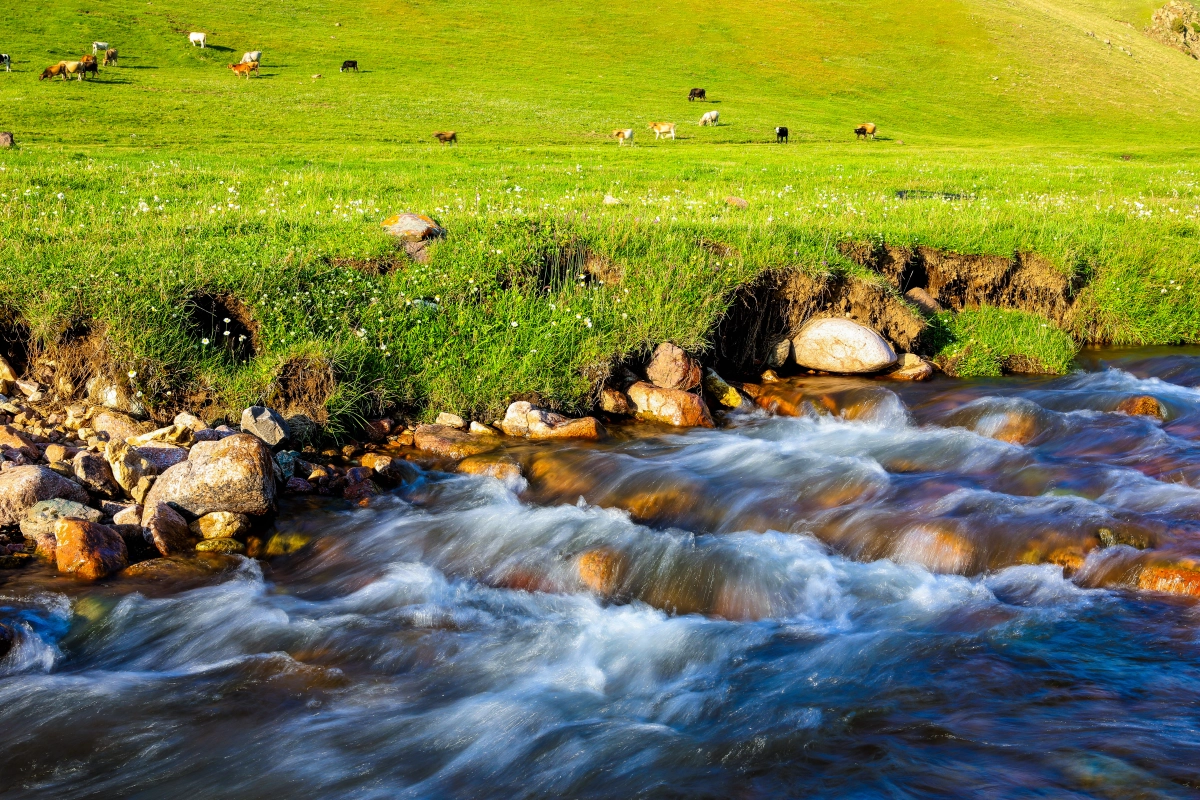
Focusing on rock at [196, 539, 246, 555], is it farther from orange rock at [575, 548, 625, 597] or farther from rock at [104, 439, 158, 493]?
orange rock at [575, 548, 625, 597]

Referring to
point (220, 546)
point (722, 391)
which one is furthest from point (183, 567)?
point (722, 391)

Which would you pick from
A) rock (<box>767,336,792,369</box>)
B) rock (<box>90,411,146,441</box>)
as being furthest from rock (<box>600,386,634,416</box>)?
rock (<box>90,411,146,441</box>)

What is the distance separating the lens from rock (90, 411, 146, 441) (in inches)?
325

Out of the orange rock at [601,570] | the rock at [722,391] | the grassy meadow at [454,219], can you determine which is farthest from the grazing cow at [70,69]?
the orange rock at [601,570]

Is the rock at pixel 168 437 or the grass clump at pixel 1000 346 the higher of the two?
the grass clump at pixel 1000 346

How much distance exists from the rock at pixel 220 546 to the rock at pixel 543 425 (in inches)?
121

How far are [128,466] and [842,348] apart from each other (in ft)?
25.9

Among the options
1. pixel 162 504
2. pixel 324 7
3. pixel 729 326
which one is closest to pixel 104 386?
pixel 162 504

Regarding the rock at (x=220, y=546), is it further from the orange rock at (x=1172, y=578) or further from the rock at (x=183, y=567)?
the orange rock at (x=1172, y=578)

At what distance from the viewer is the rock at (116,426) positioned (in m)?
8.25

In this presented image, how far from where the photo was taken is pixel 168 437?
805 cm

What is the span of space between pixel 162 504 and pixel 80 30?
52.8 meters

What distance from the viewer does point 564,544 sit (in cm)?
725

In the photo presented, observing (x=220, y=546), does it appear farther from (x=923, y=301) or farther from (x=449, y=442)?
(x=923, y=301)
